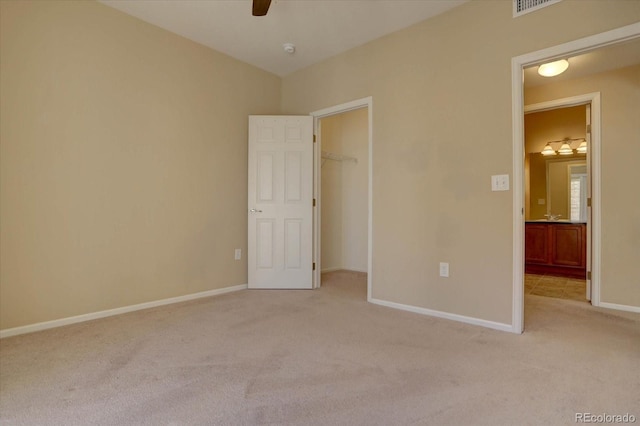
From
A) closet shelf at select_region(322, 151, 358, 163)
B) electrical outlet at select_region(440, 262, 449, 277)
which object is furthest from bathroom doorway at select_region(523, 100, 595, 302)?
closet shelf at select_region(322, 151, 358, 163)

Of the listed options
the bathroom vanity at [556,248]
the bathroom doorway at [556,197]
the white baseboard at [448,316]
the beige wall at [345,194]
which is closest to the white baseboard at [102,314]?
the white baseboard at [448,316]

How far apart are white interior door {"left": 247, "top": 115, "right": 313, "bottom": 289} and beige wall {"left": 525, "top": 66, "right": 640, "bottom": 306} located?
306cm

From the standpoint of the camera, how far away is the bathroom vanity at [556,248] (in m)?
4.69

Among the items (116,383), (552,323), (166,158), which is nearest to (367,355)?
(116,383)

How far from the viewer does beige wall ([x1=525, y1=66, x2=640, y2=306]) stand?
3217 mm

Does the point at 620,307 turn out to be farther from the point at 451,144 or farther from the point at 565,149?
the point at 565,149

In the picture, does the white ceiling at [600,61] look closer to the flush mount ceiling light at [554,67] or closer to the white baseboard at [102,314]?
the flush mount ceiling light at [554,67]

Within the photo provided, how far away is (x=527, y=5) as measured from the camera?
2.41 m

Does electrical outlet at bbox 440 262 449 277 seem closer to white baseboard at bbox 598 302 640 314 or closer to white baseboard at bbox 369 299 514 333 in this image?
white baseboard at bbox 369 299 514 333

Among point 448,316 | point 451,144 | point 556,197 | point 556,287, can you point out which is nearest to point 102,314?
point 448,316

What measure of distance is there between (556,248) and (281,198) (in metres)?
4.15

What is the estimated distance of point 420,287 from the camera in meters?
2.95

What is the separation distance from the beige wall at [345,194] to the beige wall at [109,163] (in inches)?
64.1

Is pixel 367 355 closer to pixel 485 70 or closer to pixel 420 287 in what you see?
pixel 420 287
